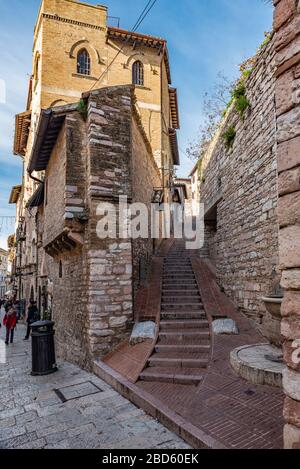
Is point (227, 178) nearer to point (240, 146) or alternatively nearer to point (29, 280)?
point (240, 146)

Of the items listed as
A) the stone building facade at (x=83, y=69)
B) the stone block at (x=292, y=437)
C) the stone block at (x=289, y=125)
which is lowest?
the stone block at (x=292, y=437)

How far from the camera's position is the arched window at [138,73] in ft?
59.7

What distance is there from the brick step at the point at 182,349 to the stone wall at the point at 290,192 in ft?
11.1

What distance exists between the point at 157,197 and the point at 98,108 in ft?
19.9

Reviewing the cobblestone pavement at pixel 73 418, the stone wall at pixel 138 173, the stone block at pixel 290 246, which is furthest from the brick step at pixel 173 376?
the stone block at pixel 290 246

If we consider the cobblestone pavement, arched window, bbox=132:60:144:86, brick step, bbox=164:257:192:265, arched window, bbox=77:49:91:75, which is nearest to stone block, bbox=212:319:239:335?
the cobblestone pavement

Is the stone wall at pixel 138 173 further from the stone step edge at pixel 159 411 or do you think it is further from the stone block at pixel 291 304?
the stone block at pixel 291 304

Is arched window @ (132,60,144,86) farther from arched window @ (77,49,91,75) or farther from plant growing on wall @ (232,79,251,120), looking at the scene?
plant growing on wall @ (232,79,251,120)

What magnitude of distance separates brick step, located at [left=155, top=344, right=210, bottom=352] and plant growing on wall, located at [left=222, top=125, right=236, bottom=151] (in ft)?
16.9

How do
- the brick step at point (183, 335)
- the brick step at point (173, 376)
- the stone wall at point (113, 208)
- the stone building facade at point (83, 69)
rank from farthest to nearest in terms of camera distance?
the stone building facade at point (83, 69)
the stone wall at point (113, 208)
the brick step at point (183, 335)
the brick step at point (173, 376)

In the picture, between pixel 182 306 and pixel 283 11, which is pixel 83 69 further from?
pixel 283 11

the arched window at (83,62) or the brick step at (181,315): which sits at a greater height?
the arched window at (83,62)

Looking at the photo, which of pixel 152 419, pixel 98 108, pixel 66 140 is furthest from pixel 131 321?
pixel 98 108

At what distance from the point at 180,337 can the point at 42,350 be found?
288 centimetres
